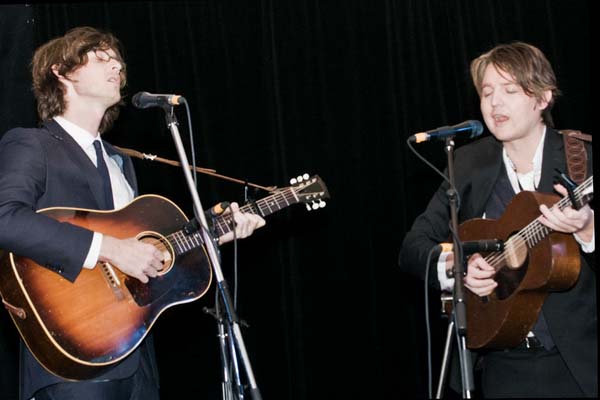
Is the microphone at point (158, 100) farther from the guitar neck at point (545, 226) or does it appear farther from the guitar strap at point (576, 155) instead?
the guitar strap at point (576, 155)

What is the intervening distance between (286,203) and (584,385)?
1523 millimetres

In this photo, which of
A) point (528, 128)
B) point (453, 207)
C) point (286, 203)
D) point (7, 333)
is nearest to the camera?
point (453, 207)

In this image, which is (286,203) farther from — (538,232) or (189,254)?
(538,232)

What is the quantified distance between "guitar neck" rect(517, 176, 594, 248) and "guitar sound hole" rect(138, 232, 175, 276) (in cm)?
147

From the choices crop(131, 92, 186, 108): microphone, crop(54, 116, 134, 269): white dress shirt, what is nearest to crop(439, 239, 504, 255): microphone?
crop(131, 92, 186, 108): microphone

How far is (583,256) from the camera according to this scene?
3352mm

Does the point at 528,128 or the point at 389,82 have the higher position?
the point at 389,82

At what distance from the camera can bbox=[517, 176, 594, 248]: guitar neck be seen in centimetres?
324

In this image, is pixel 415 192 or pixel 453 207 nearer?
pixel 453 207

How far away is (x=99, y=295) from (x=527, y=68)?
2017mm

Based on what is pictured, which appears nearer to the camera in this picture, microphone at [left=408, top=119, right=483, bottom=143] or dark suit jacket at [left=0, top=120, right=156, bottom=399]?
microphone at [left=408, top=119, right=483, bottom=143]

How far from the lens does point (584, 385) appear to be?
326 cm

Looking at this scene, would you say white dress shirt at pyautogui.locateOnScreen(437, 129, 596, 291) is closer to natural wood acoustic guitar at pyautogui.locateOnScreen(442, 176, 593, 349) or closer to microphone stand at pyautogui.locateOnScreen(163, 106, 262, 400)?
natural wood acoustic guitar at pyautogui.locateOnScreen(442, 176, 593, 349)

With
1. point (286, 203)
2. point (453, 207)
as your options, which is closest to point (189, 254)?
point (286, 203)
